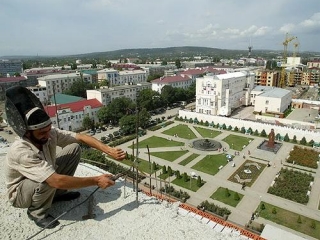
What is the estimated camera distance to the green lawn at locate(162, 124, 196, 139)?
3472cm

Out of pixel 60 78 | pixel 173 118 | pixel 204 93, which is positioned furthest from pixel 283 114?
pixel 60 78

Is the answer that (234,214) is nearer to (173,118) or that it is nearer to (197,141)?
(197,141)

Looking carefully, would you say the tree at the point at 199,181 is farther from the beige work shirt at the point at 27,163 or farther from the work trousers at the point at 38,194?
the beige work shirt at the point at 27,163

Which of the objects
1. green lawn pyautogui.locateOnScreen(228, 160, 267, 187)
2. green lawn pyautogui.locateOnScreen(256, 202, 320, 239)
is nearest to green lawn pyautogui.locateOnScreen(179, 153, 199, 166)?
green lawn pyautogui.locateOnScreen(228, 160, 267, 187)

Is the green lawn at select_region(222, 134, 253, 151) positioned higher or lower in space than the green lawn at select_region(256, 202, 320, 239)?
higher

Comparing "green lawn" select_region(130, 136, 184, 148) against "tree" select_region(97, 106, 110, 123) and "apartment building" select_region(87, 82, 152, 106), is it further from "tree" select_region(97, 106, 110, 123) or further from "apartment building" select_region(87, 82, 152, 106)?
"apartment building" select_region(87, 82, 152, 106)

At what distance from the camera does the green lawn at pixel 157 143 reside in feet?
102

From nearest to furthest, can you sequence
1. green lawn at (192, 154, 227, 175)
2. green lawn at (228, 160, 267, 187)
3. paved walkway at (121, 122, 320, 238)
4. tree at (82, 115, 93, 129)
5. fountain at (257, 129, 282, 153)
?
paved walkway at (121, 122, 320, 238) → green lawn at (228, 160, 267, 187) → green lawn at (192, 154, 227, 175) → fountain at (257, 129, 282, 153) → tree at (82, 115, 93, 129)

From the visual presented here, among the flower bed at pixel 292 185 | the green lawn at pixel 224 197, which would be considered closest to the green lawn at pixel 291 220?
the green lawn at pixel 224 197

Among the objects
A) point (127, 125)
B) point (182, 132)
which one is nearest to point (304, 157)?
point (182, 132)

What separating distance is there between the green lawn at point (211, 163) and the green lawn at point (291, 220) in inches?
263

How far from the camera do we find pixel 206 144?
1212 inches

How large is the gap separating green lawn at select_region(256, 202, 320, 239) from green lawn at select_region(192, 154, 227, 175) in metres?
6.68

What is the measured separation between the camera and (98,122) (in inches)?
1574
